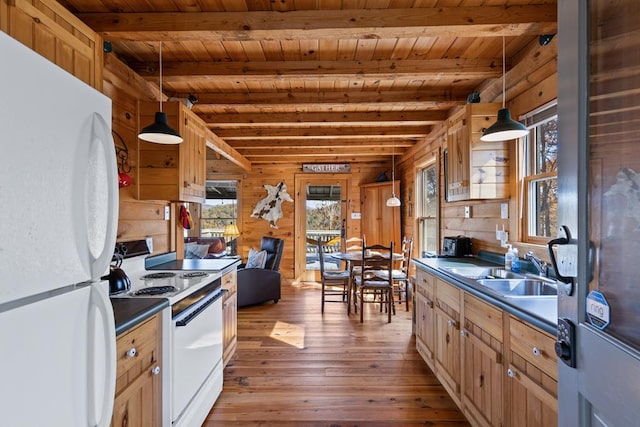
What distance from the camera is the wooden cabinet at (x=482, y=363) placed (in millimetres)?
1606

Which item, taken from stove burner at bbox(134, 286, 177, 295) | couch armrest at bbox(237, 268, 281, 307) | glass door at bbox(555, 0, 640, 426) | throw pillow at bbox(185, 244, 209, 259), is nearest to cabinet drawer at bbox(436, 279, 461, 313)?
glass door at bbox(555, 0, 640, 426)

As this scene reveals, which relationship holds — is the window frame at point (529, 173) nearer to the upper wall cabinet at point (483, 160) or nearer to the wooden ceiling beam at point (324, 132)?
the upper wall cabinet at point (483, 160)

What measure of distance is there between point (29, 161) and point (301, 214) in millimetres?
5778

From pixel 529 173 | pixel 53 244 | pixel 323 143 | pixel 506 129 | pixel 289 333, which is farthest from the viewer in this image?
pixel 323 143

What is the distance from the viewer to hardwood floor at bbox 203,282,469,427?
2119 millimetres

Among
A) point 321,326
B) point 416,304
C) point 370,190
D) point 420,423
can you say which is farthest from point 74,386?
point 370,190

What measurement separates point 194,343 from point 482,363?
1.65 metres

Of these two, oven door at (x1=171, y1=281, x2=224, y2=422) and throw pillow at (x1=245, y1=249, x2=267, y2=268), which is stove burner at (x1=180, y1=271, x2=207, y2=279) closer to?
oven door at (x1=171, y1=281, x2=224, y2=422)

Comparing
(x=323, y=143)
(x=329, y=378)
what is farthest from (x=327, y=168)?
(x=329, y=378)

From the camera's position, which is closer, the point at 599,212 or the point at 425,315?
the point at 599,212

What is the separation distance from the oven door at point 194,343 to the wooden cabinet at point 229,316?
251 mm

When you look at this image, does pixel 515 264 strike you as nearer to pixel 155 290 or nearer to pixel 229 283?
pixel 229 283

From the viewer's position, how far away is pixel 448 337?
225 centimetres

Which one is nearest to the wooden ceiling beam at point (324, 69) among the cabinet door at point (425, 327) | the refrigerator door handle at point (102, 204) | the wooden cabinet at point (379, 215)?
the refrigerator door handle at point (102, 204)
